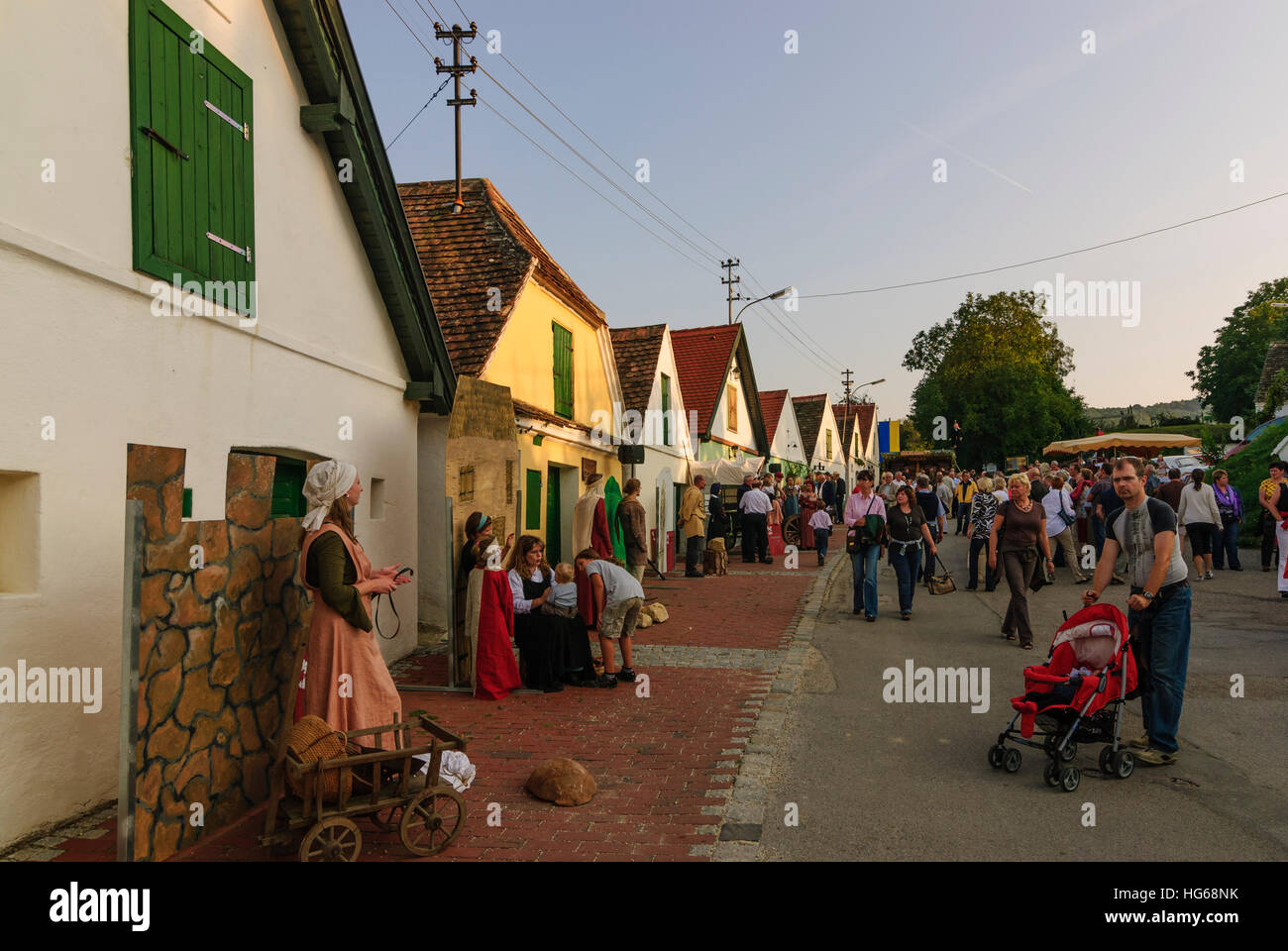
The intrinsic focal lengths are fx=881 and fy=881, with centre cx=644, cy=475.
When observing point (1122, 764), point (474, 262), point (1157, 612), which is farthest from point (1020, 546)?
point (474, 262)

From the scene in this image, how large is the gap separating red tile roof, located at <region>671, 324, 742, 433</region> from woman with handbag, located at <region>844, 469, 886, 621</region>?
1398 cm

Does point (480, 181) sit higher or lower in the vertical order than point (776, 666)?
higher

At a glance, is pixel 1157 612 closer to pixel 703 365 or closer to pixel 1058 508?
pixel 1058 508

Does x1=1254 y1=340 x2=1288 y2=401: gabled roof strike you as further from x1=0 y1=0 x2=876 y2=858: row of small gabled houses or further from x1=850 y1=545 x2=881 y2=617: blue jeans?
x1=0 y1=0 x2=876 y2=858: row of small gabled houses

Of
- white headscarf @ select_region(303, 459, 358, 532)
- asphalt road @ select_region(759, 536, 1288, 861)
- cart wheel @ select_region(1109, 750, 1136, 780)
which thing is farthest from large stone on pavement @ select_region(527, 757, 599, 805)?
cart wheel @ select_region(1109, 750, 1136, 780)

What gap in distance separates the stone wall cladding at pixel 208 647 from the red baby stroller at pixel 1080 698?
4500 mm

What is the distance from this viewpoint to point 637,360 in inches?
840

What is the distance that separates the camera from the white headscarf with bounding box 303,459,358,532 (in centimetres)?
488

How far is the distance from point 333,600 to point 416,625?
558cm

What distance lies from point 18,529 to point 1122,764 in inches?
260

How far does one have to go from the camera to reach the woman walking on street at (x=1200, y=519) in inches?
575

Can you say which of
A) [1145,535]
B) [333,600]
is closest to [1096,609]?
[1145,535]
